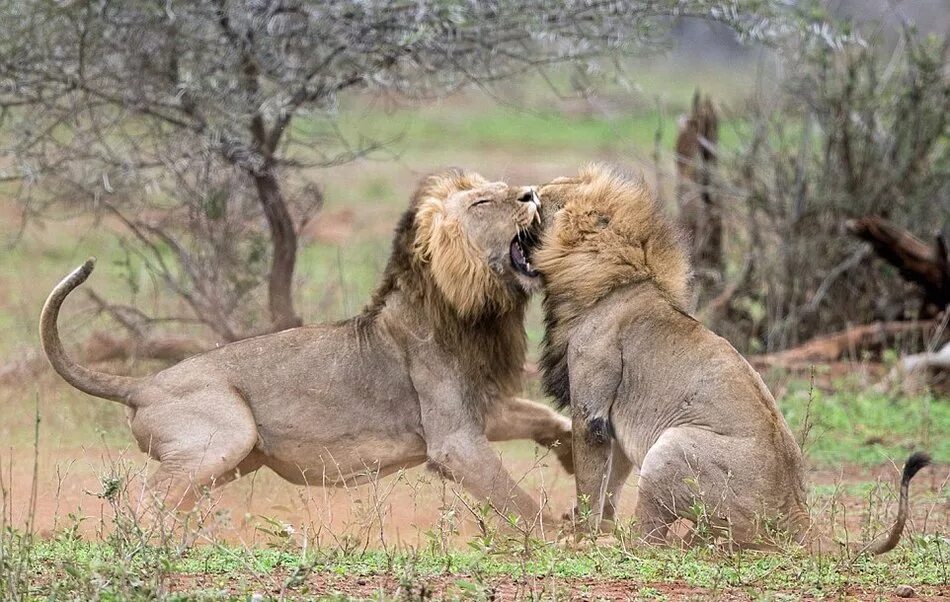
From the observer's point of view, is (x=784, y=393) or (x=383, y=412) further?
(x=784, y=393)

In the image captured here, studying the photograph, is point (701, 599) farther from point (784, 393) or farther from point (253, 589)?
point (784, 393)

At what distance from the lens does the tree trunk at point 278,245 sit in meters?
7.67

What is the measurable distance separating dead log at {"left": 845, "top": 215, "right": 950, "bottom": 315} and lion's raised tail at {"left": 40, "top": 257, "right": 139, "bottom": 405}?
4.89 m

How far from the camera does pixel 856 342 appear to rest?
358 inches

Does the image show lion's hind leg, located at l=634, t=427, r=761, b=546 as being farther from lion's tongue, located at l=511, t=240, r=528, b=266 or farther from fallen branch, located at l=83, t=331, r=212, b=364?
fallen branch, located at l=83, t=331, r=212, b=364

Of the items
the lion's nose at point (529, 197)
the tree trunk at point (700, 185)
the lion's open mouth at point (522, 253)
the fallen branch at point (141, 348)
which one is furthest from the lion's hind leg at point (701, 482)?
the tree trunk at point (700, 185)

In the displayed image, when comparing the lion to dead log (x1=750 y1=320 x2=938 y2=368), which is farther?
dead log (x1=750 y1=320 x2=938 y2=368)

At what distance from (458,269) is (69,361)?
5.07 feet

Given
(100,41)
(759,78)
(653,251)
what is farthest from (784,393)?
(100,41)

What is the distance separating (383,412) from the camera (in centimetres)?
552

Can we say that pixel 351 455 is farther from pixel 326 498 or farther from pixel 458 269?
pixel 458 269

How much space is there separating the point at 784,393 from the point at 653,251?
309 cm

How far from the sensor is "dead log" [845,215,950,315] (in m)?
8.40

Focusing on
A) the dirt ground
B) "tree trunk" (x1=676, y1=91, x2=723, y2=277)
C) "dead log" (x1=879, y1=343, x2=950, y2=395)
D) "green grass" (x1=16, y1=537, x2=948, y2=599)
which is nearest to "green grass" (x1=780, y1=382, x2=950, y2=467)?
"dead log" (x1=879, y1=343, x2=950, y2=395)
